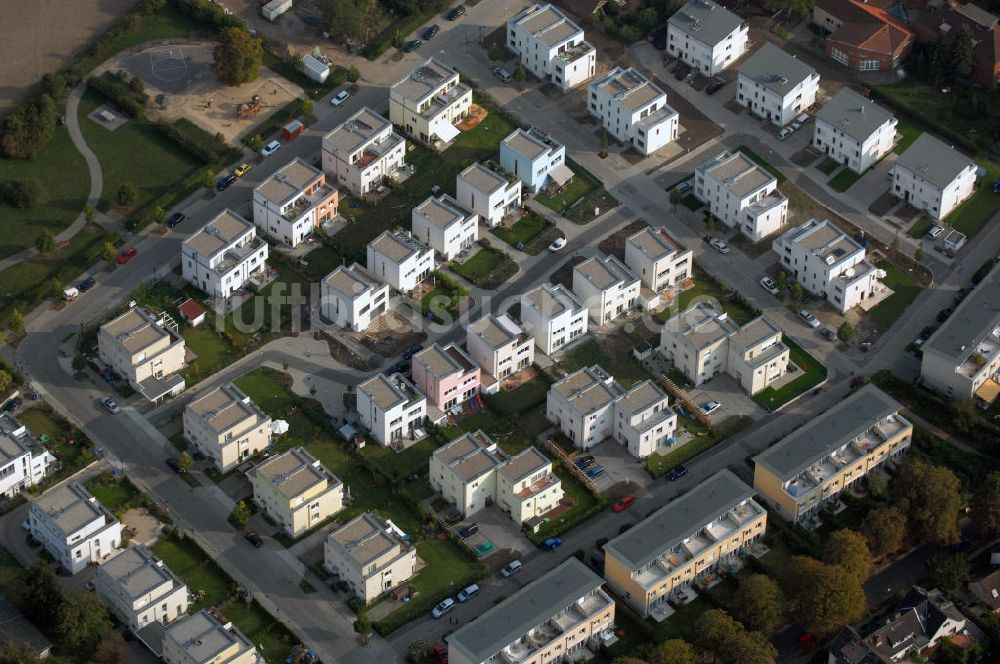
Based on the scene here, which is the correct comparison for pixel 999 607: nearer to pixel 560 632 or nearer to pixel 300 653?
pixel 560 632

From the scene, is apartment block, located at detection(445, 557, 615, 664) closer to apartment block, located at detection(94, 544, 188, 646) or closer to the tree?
the tree

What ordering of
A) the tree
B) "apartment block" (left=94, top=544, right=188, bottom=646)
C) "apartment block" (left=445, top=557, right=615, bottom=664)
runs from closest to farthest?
"apartment block" (left=445, top=557, right=615, bottom=664)
the tree
"apartment block" (left=94, top=544, right=188, bottom=646)

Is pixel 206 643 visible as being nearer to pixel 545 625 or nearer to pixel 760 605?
pixel 545 625

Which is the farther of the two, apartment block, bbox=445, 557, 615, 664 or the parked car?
the parked car

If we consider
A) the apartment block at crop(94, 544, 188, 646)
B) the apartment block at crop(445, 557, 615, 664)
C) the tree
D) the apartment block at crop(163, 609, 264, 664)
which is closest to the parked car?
the apartment block at crop(445, 557, 615, 664)

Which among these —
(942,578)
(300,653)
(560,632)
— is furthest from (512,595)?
(942,578)

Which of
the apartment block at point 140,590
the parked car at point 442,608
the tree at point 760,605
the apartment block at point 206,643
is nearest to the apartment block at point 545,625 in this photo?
the parked car at point 442,608

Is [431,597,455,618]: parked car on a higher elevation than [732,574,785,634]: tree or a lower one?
lower

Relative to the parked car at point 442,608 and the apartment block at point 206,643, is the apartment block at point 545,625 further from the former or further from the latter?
the apartment block at point 206,643
